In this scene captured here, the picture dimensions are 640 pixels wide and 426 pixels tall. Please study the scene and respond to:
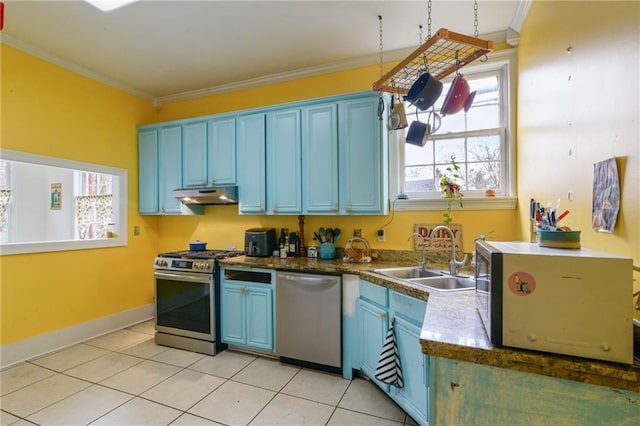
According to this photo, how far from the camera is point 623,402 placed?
0.79m

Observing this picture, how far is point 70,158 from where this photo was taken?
3.02 metres

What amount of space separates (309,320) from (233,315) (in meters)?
0.80

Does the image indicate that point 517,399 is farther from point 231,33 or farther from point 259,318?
point 231,33

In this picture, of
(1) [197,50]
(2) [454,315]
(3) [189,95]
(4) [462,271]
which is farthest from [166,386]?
(3) [189,95]

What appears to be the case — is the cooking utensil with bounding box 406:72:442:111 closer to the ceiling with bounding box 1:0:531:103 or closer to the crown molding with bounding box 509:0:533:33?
the ceiling with bounding box 1:0:531:103

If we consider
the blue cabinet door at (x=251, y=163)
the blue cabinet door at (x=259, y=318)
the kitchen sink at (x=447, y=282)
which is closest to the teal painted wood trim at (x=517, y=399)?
the kitchen sink at (x=447, y=282)

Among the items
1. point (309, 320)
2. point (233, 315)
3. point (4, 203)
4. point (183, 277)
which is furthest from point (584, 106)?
point (4, 203)

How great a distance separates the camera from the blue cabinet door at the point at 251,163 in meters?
3.00

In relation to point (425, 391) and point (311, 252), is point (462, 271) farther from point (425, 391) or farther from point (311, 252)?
point (311, 252)

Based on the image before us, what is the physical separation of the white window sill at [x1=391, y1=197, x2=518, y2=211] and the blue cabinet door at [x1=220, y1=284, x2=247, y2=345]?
168 cm

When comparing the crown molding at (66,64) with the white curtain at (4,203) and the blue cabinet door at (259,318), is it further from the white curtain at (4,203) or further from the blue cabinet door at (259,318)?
the blue cabinet door at (259,318)

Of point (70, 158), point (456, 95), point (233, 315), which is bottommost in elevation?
point (233, 315)

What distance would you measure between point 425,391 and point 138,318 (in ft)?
11.4

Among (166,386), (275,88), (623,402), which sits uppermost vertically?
(275,88)
